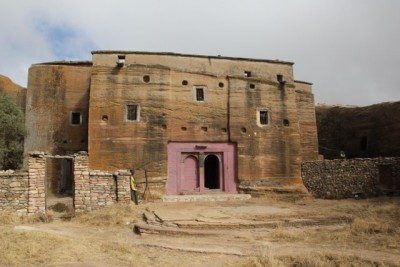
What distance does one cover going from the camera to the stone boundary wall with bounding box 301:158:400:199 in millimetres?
19625

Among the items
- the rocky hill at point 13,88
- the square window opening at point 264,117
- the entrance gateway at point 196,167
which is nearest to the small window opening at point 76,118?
the rocky hill at point 13,88

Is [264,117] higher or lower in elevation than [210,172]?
higher

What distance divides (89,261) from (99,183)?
21.4 ft

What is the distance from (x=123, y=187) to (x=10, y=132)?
9519mm

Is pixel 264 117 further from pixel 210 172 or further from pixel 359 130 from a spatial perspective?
pixel 359 130

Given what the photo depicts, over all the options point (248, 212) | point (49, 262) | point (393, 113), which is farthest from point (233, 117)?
point (49, 262)

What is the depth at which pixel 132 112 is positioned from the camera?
19.8 meters

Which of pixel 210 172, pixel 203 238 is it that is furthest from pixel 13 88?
pixel 203 238

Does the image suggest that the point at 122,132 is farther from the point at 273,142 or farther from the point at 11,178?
the point at 273,142

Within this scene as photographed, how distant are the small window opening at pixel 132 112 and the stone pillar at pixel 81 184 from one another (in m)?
5.67

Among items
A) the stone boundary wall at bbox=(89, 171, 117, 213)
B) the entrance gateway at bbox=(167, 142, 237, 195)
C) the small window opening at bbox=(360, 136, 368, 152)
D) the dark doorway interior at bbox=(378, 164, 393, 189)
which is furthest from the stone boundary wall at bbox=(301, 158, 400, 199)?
the stone boundary wall at bbox=(89, 171, 117, 213)

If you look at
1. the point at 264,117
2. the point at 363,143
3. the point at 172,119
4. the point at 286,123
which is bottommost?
the point at 363,143

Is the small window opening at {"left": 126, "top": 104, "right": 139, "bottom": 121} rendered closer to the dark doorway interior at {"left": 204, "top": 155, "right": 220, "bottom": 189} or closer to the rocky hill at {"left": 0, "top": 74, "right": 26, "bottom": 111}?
the dark doorway interior at {"left": 204, "top": 155, "right": 220, "bottom": 189}

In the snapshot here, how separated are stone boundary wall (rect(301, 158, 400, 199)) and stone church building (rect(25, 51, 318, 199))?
3.63 ft
